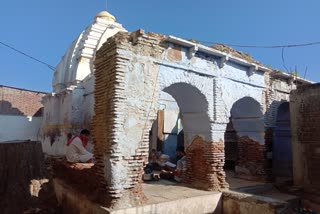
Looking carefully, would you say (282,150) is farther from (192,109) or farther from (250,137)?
(192,109)

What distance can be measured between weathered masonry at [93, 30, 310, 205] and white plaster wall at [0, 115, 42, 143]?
1202cm

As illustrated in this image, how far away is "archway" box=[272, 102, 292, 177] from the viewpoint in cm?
942

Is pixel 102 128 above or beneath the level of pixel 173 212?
above

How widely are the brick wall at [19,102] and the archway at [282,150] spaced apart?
49.9 ft

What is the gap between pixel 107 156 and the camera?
5.24m

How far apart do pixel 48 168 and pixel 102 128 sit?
413 cm

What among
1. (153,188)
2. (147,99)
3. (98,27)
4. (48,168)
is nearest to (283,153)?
(153,188)

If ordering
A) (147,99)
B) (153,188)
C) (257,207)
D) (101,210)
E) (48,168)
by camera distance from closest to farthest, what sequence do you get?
1. (101,210)
2. (147,99)
3. (257,207)
4. (153,188)
5. (48,168)

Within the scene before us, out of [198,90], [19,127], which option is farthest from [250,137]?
[19,127]

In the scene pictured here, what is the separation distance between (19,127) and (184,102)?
40.9 feet

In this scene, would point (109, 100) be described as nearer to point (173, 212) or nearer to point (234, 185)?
point (173, 212)

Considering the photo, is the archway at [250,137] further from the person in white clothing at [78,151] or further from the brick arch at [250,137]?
the person in white clothing at [78,151]

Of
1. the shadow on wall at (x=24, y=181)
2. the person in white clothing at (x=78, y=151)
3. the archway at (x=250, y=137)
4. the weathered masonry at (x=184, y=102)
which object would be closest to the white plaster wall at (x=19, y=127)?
the shadow on wall at (x=24, y=181)

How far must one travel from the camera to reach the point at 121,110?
5.31 metres
